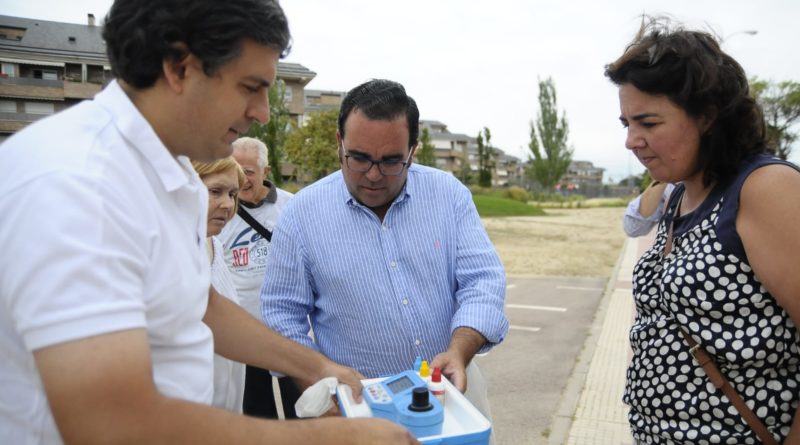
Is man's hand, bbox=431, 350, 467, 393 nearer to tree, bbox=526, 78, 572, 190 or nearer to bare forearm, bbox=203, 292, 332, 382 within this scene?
bare forearm, bbox=203, 292, 332, 382

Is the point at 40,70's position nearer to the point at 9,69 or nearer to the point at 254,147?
the point at 9,69

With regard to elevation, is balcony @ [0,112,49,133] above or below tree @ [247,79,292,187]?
above

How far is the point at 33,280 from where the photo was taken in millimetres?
859

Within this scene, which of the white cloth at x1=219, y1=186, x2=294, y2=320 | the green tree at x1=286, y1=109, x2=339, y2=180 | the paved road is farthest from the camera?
the green tree at x1=286, y1=109, x2=339, y2=180

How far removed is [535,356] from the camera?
20.9 ft

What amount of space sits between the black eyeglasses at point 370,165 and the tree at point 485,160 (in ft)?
159

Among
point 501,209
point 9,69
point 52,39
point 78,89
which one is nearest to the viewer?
point 501,209

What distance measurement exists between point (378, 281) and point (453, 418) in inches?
33.7

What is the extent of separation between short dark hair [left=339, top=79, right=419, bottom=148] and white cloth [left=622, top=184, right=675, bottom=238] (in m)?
1.10

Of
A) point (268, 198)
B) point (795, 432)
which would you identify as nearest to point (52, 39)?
point (268, 198)

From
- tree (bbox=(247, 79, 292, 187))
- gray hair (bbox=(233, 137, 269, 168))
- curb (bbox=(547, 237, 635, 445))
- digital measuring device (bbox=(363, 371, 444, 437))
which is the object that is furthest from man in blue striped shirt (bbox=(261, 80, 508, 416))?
tree (bbox=(247, 79, 292, 187))

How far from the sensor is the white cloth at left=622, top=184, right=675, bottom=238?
253 centimetres

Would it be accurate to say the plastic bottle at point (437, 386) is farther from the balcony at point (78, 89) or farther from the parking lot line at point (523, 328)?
the balcony at point (78, 89)

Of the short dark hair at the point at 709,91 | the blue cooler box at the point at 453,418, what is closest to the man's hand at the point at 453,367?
the blue cooler box at the point at 453,418
